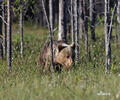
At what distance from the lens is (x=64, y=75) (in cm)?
771

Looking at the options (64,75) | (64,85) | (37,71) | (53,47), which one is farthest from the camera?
(53,47)

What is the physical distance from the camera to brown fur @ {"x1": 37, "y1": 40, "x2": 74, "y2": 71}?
9320 mm

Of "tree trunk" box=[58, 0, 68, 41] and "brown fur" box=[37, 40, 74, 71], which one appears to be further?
"tree trunk" box=[58, 0, 68, 41]

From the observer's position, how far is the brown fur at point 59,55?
932 centimetres

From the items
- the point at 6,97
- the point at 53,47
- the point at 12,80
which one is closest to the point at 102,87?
the point at 6,97

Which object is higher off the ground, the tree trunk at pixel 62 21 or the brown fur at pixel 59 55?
the tree trunk at pixel 62 21

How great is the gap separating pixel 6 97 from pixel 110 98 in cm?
206

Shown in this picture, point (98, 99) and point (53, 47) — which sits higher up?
point (53, 47)

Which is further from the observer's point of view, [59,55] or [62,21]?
[62,21]

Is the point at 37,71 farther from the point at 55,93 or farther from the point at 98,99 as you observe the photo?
the point at 98,99

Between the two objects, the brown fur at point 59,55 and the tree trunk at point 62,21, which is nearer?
the brown fur at point 59,55

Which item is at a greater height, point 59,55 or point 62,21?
point 62,21

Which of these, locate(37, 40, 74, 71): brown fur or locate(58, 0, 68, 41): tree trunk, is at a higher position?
locate(58, 0, 68, 41): tree trunk

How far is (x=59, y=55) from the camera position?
31.1 ft
